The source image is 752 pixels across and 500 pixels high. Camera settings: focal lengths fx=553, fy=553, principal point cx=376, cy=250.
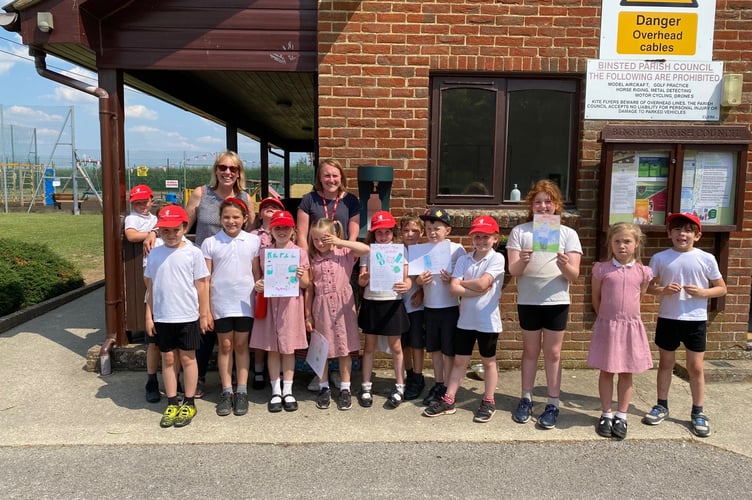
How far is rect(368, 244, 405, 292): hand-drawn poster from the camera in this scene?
4.09 m

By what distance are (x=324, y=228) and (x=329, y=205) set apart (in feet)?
1.20

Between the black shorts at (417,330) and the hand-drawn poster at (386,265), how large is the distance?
367 millimetres

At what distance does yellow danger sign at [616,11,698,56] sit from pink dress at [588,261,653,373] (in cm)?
228

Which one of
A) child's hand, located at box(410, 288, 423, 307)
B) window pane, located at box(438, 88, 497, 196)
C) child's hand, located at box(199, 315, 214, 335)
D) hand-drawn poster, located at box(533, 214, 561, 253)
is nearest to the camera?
hand-drawn poster, located at box(533, 214, 561, 253)

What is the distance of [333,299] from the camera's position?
427 cm

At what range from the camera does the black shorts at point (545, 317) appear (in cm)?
399

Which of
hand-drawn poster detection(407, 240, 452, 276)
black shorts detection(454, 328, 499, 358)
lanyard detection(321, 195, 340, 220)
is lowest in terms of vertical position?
black shorts detection(454, 328, 499, 358)

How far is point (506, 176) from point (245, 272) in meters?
2.65

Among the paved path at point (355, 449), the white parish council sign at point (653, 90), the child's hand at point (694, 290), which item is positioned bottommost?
Answer: the paved path at point (355, 449)

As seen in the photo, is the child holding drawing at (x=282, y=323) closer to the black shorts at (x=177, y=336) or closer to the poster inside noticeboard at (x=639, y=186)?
the black shorts at (x=177, y=336)

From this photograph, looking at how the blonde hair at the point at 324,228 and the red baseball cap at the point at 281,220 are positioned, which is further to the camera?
the blonde hair at the point at 324,228

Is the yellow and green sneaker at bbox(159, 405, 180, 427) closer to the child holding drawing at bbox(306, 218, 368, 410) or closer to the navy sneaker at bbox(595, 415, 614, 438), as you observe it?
the child holding drawing at bbox(306, 218, 368, 410)

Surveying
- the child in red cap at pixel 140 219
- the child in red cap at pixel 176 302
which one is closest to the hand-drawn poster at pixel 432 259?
the child in red cap at pixel 176 302

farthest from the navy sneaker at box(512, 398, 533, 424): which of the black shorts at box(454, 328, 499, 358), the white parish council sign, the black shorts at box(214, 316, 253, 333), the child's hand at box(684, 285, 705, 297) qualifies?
the white parish council sign
